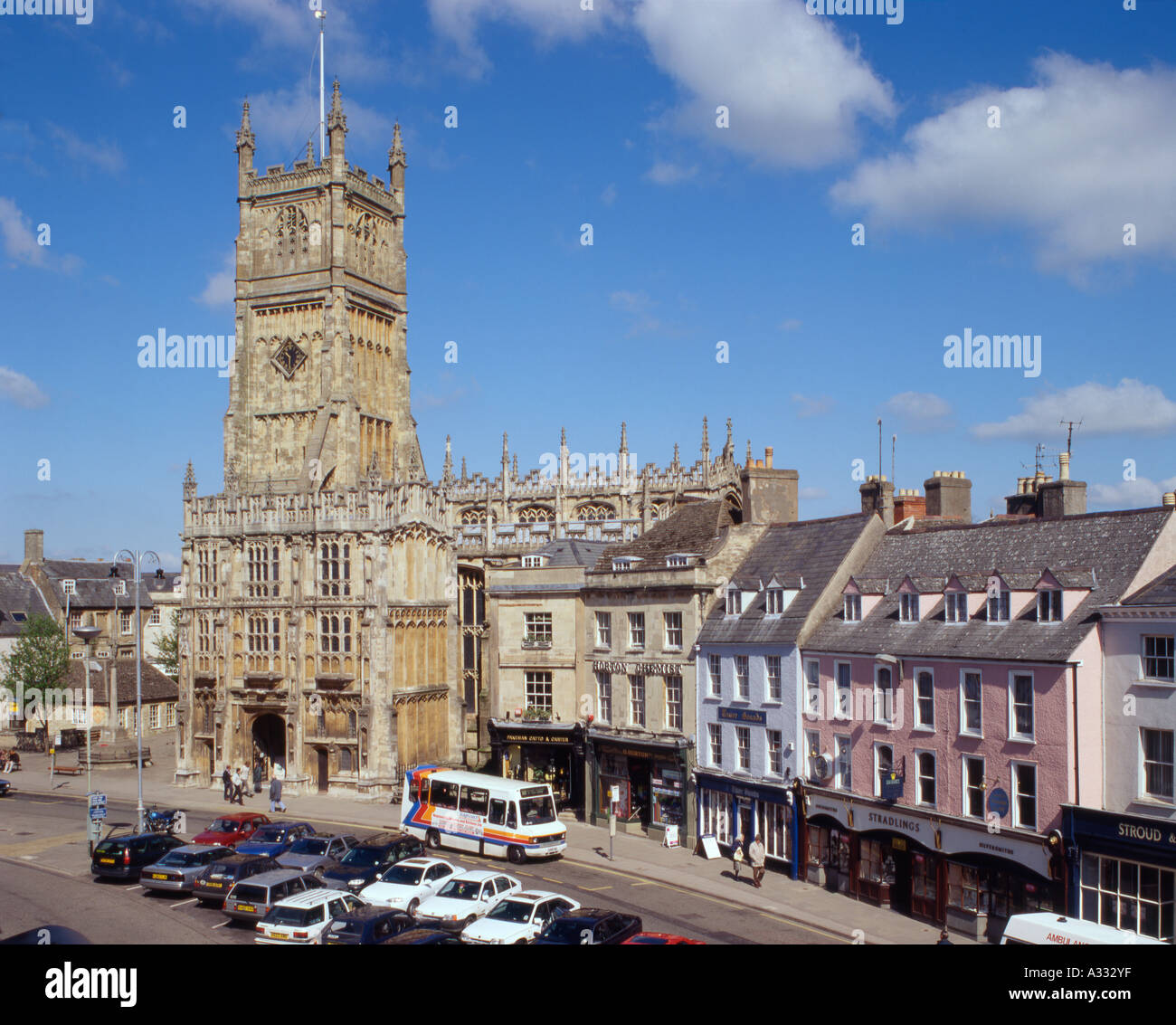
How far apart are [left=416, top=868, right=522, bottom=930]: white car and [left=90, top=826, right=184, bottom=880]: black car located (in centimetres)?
991

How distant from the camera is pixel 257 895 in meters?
26.6

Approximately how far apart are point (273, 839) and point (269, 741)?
21.5 m

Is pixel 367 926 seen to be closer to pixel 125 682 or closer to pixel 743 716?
pixel 743 716

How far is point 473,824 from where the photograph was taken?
37.3 meters

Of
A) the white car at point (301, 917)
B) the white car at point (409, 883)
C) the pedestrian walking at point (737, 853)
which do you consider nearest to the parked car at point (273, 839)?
the white car at point (409, 883)

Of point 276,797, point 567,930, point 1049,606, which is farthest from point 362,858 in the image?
point 1049,606

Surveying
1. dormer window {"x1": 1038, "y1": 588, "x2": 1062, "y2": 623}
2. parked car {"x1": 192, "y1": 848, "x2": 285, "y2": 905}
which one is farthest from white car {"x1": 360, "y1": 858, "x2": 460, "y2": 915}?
dormer window {"x1": 1038, "y1": 588, "x2": 1062, "y2": 623}

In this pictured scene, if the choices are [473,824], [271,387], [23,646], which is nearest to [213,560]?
[271,387]

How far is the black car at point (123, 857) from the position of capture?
3206 centimetres

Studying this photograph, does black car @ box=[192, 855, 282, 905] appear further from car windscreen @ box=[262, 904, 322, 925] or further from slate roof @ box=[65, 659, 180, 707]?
slate roof @ box=[65, 659, 180, 707]

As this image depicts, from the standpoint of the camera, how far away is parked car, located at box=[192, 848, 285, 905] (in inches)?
1130
